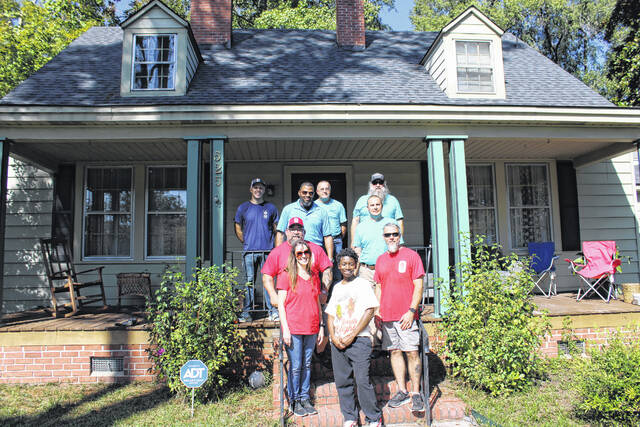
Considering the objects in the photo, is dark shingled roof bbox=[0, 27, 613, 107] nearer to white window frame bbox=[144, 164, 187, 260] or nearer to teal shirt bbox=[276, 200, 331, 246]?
white window frame bbox=[144, 164, 187, 260]

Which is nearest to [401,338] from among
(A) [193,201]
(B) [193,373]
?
(B) [193,373]

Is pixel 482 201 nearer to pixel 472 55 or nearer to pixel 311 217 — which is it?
pixel 472 55

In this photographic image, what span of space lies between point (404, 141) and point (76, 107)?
4.52 metres

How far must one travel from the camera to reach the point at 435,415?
Result: 3.55m

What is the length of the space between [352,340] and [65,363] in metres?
3.57

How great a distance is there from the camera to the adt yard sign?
368cm

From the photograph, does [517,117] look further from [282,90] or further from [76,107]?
[76,107]

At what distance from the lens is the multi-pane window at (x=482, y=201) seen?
7.55 m

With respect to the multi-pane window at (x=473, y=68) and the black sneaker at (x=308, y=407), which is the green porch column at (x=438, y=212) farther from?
the black sneaker at (x=308, y=407)

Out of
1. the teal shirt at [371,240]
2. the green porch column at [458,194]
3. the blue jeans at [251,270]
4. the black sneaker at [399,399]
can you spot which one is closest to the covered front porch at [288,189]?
the green porch column at [458,194]

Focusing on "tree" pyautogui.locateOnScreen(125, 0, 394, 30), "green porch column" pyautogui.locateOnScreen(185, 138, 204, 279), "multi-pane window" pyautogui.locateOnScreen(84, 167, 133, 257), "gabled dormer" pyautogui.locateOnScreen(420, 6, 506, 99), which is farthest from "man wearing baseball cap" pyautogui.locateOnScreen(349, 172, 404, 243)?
"tree" pyautogui.locateOnScreen(125, 0, 394, 30)

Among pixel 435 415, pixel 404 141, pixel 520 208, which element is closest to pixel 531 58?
pixel 520 208

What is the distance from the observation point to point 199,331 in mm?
4055

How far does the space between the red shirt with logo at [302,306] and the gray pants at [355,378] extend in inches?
11.6
